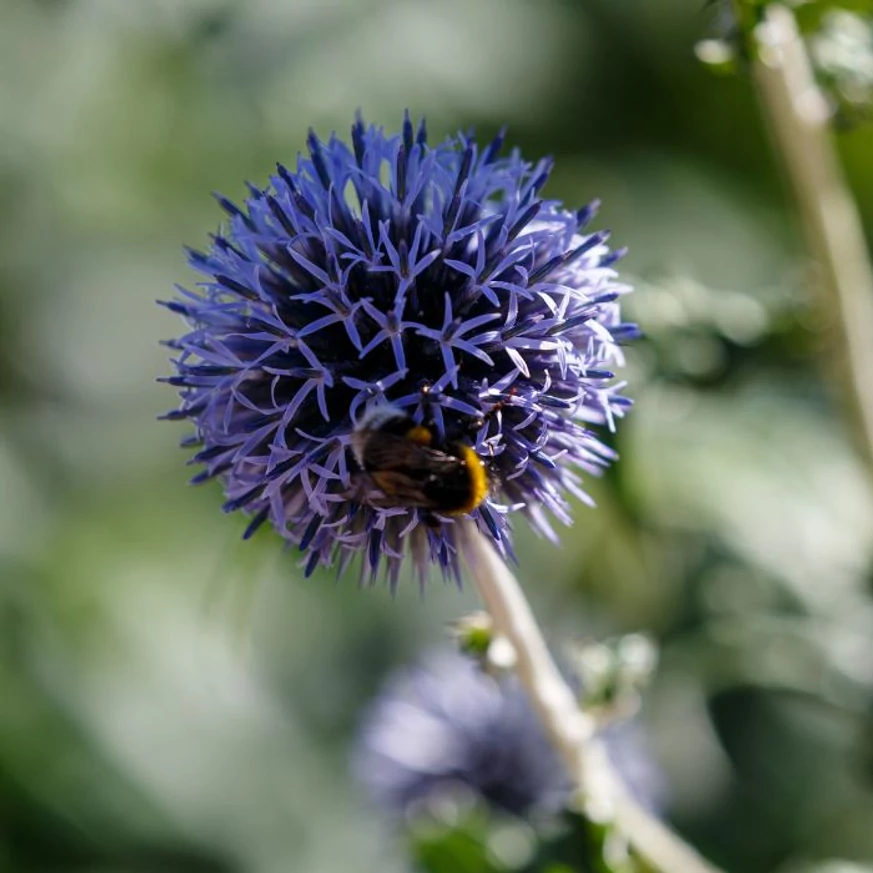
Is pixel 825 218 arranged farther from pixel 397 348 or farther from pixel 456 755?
pixel 456 755

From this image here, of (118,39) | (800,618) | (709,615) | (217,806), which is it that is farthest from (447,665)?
(118,39)

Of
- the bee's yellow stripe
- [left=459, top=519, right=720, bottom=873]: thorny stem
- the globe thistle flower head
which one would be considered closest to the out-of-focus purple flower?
the globe thistle flower head

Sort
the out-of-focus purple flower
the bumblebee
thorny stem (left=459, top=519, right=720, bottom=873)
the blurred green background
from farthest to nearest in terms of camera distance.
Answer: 1. the blurred green background
2. the out-of-focus purple flower
3. thorny stem (left=459, top=519, right=720, bottom=873)
4. the bumblebee

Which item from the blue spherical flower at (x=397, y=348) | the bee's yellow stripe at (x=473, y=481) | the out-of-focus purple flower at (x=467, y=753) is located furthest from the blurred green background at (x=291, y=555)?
the bee's yellow stripe at (x=473, y=481)

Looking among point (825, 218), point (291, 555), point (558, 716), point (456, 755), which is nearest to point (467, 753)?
point (456, 755)

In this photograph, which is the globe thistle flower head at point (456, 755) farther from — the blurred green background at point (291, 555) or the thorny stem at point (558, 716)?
the thorny stem at point (558, 716)

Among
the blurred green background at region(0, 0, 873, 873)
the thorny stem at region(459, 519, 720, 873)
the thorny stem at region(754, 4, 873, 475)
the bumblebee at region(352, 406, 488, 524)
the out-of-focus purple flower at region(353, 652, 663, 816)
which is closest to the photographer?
the bumblebee at region(352, 406, 488, 524)

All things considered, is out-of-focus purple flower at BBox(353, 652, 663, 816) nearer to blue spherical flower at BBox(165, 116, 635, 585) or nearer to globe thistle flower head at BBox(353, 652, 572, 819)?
globe thistle flower head at BBox(353, 652, 572, 819)

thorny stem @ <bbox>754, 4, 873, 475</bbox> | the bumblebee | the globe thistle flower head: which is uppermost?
thorny stem @ <bbox>754, 4, 873, 475</bbox>
